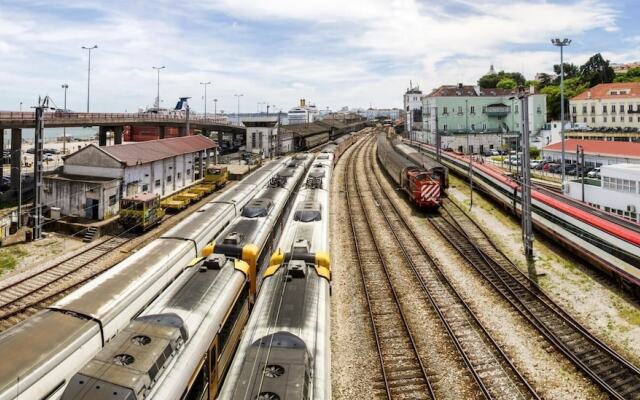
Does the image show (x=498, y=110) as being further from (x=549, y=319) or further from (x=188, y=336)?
(x=188, y=336)

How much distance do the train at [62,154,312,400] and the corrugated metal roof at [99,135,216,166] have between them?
2336 cm

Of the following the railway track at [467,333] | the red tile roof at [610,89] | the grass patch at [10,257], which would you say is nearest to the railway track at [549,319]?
the railway track at [467,333]

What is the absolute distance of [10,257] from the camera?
1059 inches

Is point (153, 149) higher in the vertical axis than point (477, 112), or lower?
lower

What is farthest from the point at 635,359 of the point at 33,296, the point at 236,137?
the point at 236,137

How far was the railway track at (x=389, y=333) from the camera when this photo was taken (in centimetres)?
1387

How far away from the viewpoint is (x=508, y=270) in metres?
23.9

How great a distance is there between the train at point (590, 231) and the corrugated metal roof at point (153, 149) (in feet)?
111

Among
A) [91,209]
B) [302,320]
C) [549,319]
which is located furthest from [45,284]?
[549,319]

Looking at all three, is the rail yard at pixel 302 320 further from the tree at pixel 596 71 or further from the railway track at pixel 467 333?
the tree at pixel 596 71

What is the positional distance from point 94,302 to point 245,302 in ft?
16.6

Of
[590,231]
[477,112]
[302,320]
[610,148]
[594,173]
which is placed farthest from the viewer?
[477,112]

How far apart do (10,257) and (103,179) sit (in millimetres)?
10615

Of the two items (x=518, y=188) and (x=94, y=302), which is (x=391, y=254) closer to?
(x=518, y=188)
